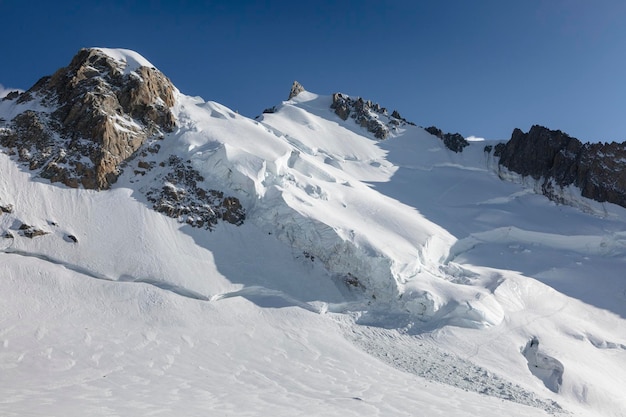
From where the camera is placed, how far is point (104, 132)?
35.8m

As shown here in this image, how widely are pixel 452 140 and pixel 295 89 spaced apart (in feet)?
84.8

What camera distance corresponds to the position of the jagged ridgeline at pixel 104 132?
3338 cm

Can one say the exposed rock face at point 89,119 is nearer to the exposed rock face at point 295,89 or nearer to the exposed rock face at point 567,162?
the exposed rock face at point 295,89

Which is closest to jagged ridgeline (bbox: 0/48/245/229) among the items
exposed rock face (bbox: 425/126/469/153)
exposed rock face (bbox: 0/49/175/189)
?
exposed rock face (bbox: 0/49/175/189)

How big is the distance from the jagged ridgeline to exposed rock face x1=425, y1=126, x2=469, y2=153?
131ft

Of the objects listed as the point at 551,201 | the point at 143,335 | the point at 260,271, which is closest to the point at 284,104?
the point at 551,201

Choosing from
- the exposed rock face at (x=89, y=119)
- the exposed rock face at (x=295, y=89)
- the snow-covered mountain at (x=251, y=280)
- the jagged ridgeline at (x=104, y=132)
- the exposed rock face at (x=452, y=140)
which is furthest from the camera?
the exposed rock face at (x=295, y=89)

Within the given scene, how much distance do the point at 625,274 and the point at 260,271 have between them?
1204 inches

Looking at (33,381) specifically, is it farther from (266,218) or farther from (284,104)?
(284,104)

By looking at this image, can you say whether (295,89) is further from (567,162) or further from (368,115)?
(567,162)

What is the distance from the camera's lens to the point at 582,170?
55.0 meters

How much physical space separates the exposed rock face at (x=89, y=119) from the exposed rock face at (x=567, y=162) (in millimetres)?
42878

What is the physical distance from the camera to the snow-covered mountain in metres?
20.2

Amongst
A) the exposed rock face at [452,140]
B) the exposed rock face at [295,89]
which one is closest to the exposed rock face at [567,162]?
the exposed rock face at [452,140]
